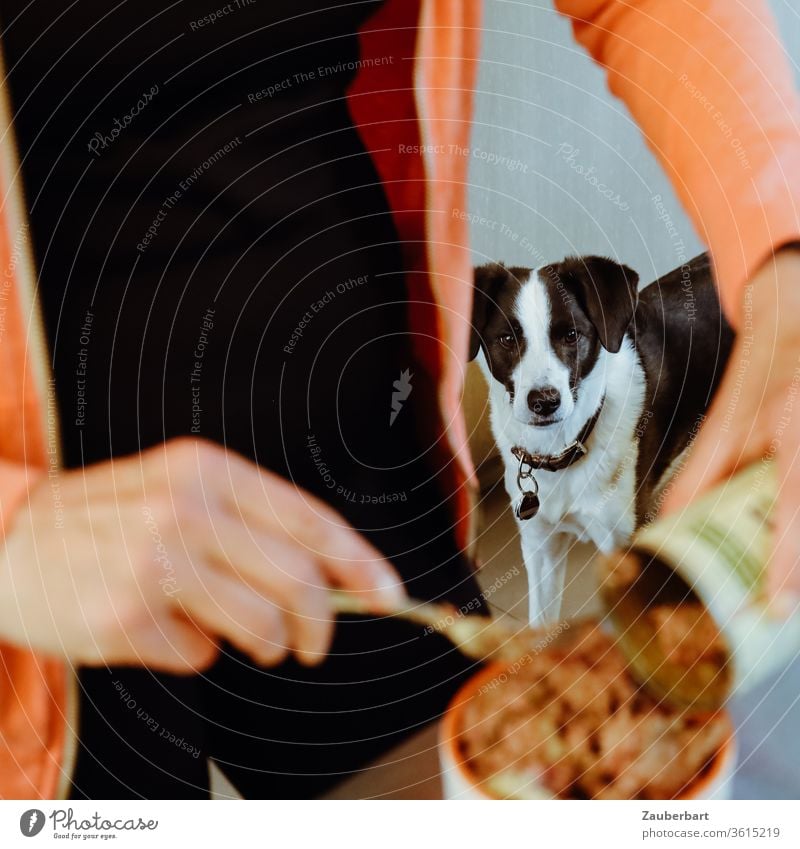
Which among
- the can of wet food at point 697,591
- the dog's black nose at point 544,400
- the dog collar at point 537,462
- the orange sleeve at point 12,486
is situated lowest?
the can of wet food at point 697,591

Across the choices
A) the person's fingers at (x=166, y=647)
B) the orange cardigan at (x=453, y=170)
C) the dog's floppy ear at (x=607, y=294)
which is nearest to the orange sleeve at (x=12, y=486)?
the orange cardigan at (x=453, y=170)

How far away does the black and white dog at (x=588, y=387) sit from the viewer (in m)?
0.70

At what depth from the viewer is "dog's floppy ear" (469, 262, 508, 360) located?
2.33 feet

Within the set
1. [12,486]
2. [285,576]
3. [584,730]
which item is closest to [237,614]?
[285,576]

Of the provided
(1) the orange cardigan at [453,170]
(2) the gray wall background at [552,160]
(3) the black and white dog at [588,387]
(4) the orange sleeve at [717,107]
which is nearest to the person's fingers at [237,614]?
(1) the orange cardigan at [453,170]

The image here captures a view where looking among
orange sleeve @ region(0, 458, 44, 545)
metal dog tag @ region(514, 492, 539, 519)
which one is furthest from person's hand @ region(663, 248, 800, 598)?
orange sleeve @ region(0, 458, 44, 545)

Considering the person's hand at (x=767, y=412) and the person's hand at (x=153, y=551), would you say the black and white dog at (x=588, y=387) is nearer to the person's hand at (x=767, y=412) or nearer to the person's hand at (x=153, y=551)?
the person's hand at (x=767, y=412)

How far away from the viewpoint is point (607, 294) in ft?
2.34

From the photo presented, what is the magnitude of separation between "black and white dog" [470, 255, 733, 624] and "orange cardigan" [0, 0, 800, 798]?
0.03 meters

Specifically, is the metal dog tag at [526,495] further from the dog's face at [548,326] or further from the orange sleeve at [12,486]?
the orange sleeve at [12,486]

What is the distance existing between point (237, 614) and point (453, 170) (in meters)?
0.46

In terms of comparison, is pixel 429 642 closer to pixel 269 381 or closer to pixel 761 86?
pixel 269 381

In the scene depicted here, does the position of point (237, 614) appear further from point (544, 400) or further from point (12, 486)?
point (544, 400)

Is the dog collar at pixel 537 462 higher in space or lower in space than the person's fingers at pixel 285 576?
higher
